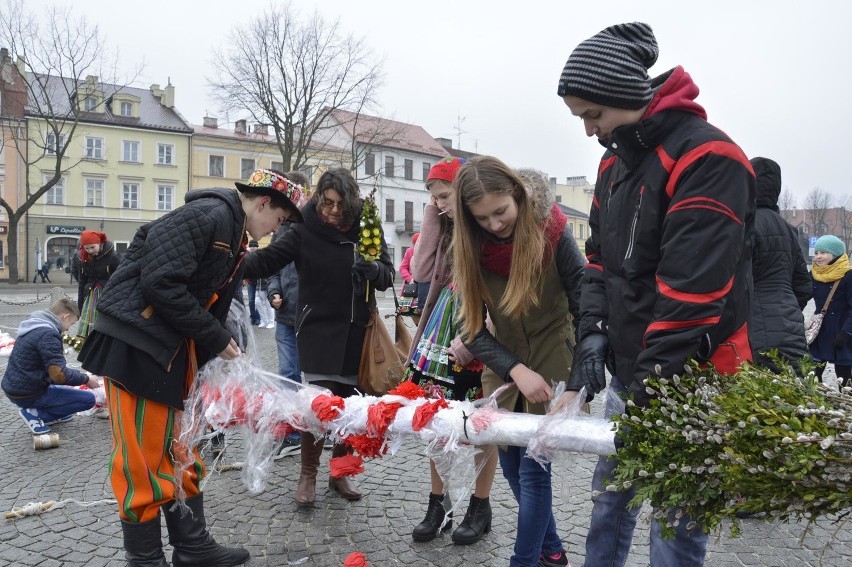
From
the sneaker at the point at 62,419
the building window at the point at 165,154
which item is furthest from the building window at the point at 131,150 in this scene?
the sneaker at the point at 62,419

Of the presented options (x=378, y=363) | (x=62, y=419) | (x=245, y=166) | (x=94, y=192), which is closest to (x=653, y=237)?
(x=378, y=363)

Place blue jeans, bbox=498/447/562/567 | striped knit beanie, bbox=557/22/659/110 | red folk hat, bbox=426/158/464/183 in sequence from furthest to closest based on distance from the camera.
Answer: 1. red folk hat, bbox=426/158/464/183
2. blue jeans, bbox=498/447/562/567
3. striped knit beanie, bbox=557/22/659/110

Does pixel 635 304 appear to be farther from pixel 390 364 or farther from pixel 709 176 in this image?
pixel 390 364

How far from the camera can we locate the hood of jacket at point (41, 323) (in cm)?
576

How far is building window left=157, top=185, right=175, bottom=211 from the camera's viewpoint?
141 feet

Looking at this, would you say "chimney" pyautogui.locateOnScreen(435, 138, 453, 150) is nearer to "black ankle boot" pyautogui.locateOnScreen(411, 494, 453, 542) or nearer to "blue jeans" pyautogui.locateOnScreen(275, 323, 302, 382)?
"blue jeans" pyautogui.locateOnScreen(275, 323, 302, 382)

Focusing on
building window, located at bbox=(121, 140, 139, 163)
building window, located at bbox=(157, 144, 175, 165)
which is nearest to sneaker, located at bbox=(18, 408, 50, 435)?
building window, located at bbox=(157, 144, 175, 165)

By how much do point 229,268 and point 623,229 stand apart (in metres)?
1.88

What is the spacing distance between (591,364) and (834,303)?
5.46 metres

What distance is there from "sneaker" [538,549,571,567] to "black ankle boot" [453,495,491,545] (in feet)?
1.49

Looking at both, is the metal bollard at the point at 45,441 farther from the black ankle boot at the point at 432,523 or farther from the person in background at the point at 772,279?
the person in background at the point at 772,279

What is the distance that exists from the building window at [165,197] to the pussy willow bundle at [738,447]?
44625mm

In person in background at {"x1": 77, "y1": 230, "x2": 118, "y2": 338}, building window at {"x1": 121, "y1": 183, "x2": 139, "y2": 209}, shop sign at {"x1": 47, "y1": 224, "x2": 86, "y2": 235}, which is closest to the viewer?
person in background at {"x1": 77, "y1": 230, "x2": 118, "y2": 338}

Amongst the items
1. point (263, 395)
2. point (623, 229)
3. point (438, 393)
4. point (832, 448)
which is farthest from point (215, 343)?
point (832, 448)
